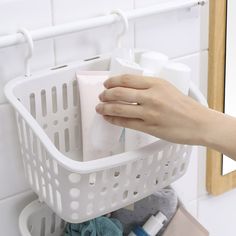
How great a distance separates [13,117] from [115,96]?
19cm

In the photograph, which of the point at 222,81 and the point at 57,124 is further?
the point at 222,81

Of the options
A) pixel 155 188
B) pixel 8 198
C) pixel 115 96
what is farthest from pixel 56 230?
pixel 115 96

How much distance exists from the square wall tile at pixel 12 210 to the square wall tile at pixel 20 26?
0.55 feet

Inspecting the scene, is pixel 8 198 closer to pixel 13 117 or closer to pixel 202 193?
pixel 13 117

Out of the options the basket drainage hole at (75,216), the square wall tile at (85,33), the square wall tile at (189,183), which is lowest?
the square wall tile at (189,183)

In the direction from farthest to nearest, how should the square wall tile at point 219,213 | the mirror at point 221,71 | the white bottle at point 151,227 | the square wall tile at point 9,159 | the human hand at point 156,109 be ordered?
the square wall tile at point 219,213 → the mirror at point 221,71 → the white bottle at point 151,227 → the square wall tile at point 9,159 → the human hand at point 156,109

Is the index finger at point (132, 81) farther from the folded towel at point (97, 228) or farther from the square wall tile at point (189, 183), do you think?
the square wall tile at point (189, 183)

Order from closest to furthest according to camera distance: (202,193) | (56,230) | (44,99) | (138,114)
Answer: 1. (138,114)
2. (44,99)
3. (56,230)
4. (202,193)

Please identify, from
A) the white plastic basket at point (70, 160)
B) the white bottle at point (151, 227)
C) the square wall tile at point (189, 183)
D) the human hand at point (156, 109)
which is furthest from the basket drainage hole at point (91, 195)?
the square wall tile at point (189, 183)

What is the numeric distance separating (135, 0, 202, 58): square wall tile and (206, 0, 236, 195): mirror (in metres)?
0.04

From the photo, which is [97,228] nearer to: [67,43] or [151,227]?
[151,227]

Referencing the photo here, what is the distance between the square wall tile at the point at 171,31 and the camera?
974mm

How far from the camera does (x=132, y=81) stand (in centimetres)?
77

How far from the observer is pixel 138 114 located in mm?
751
